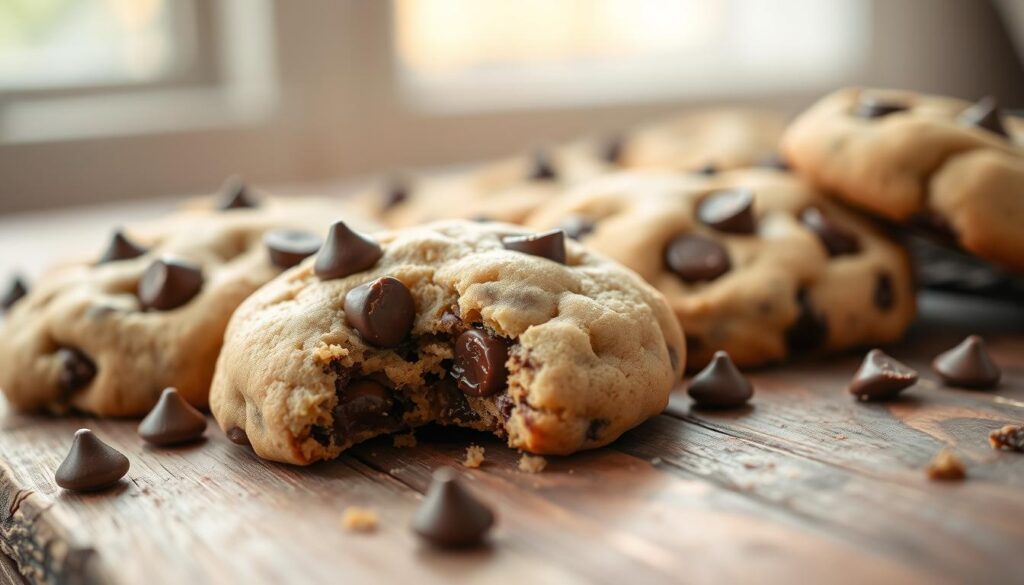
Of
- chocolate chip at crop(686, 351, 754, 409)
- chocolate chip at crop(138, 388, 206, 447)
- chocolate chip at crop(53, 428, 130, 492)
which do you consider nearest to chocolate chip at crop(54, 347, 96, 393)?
chocolate chip at crop(138, 388, 206, 447)

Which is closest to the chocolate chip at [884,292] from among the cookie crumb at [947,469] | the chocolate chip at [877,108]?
the chocolate chip at [877,108]

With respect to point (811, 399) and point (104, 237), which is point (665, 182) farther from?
point (104, 237)

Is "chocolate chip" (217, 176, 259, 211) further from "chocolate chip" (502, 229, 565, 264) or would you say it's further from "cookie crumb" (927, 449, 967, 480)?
"cookie crumb" (927, 449, 967, 480)

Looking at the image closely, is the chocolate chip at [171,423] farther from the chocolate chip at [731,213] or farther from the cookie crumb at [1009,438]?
the cookie crumb at [1009,438]

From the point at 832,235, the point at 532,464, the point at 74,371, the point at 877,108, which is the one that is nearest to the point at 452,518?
the point at 532,464

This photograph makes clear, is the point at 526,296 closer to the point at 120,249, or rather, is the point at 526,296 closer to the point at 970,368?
the point at 970,368

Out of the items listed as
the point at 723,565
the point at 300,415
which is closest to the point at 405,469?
the point at 300,415
